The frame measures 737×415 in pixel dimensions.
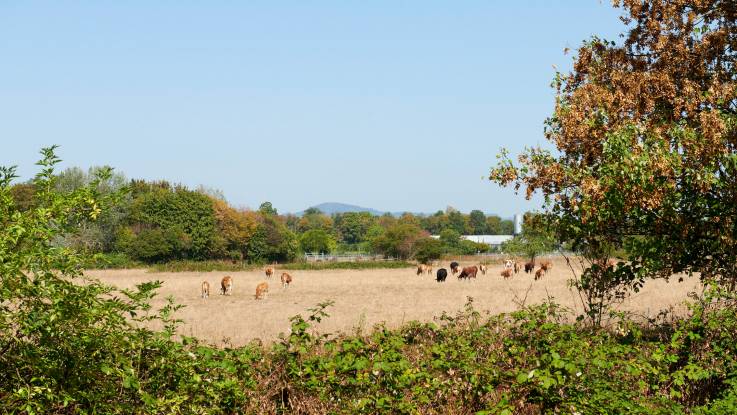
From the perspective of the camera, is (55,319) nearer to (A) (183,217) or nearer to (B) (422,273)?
(B) (422,273)

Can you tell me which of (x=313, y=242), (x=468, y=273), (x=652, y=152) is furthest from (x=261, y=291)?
(x=313, y=242)

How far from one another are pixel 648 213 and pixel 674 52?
11.5ft

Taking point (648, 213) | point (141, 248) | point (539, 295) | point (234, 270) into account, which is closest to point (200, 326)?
point (648, 213)

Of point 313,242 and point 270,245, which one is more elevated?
point 313,242

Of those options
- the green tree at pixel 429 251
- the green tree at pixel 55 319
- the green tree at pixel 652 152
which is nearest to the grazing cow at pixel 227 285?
the green tree at pixel 652 152

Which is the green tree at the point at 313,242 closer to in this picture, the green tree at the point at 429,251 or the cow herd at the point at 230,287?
the green tree at the point at 429,251

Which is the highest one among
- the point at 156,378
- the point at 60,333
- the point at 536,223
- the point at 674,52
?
the point at 674,52

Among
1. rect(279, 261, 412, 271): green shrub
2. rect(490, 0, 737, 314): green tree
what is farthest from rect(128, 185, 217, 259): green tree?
rect(490, 0, 737, 314): green tree

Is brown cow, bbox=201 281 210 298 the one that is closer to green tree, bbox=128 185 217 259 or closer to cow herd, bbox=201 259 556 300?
cow herd, bbox=201 259 556 300

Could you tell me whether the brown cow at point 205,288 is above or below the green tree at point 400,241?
below

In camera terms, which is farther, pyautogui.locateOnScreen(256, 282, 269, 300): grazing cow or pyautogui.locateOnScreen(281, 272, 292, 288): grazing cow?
pyautogui.locateOnScreen(281, 272, 292, 288): grazing cow

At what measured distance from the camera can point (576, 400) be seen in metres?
8.84

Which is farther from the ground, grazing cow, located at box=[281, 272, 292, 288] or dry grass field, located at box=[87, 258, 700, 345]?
grazing cow, located at box=[281, 272, 292, 288]

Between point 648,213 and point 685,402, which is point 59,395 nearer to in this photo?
point 685,402
